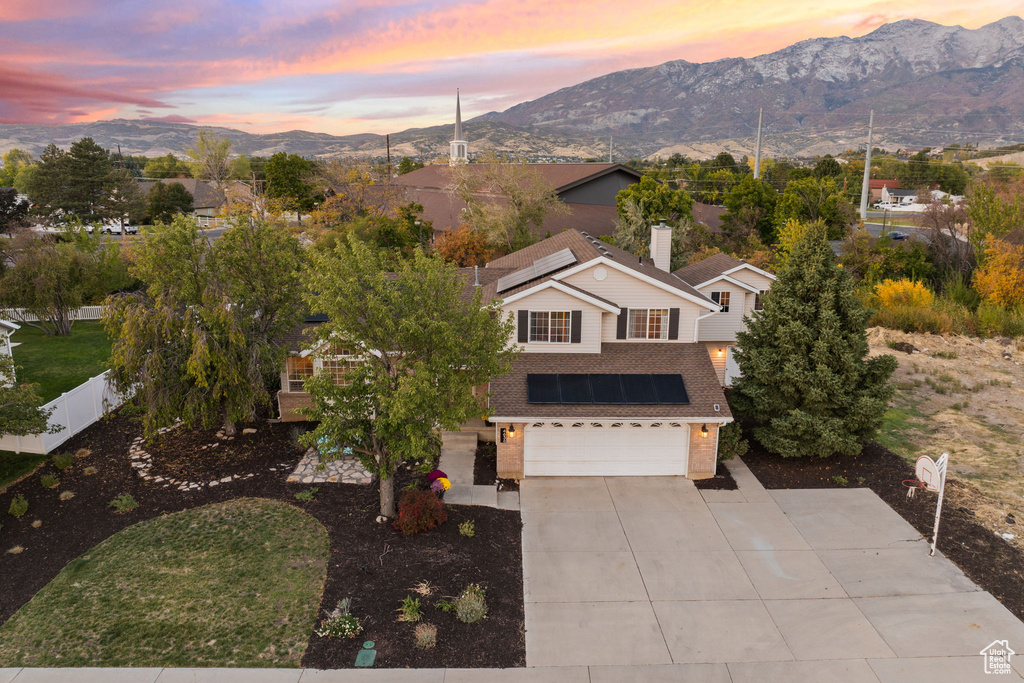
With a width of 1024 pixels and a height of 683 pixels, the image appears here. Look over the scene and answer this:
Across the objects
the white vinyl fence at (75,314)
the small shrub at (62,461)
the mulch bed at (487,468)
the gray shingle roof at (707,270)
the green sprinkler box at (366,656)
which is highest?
the gray shingle roof at (707,270)

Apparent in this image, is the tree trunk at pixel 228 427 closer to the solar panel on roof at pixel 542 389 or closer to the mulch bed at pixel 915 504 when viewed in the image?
the solar panel on roof at pixel 542 389

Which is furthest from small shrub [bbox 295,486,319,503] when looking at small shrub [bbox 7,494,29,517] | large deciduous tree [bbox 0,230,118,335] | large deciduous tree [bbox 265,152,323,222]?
large deciduous tree [bbox 265,152,323,222]

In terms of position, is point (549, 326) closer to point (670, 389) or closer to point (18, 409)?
point (670, 389)

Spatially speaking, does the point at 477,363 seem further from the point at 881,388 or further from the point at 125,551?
the point at 881,388

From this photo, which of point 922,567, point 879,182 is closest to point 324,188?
point 922,567

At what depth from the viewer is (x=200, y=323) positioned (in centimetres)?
1938

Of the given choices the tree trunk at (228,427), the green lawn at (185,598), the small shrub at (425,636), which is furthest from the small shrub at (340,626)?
the tree trunk at (228,427)

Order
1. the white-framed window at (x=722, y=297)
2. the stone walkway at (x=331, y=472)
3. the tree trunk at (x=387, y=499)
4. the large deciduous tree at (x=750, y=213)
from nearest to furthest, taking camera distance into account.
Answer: the tree trunk at (x=387, y=499) < the stone walkway at (x=331, y=472) < the white-framed window at (x=722, y=297) < the large deciduous tree at (x=750, y=213)

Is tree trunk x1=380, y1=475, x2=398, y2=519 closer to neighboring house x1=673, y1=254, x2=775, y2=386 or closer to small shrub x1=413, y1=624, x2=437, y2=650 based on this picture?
small shrub x1=413, y1=624, x2=437, y2=650

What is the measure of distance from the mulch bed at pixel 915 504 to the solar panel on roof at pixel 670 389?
3.67 metres

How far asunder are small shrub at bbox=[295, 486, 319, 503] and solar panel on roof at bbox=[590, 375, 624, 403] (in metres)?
8.63

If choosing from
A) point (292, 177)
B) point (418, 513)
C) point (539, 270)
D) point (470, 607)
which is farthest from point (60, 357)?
point (292, 177)

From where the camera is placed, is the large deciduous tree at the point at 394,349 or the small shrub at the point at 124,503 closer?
the large deciduous tree at the point at 394,349

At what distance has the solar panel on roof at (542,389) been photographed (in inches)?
741
